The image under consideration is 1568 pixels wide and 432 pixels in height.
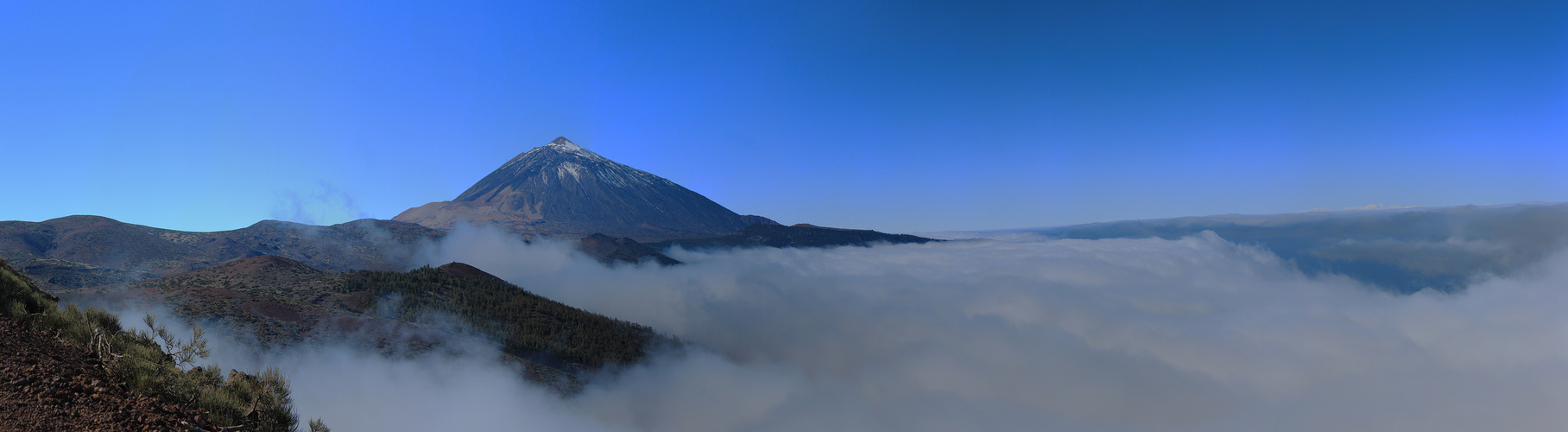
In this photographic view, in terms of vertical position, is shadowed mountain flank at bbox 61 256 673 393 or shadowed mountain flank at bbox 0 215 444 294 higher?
shadowed mountain flank at bbox 0 215 444 294

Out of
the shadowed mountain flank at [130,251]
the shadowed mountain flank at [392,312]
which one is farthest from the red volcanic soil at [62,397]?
the shadowed mountain flank at [130,251]

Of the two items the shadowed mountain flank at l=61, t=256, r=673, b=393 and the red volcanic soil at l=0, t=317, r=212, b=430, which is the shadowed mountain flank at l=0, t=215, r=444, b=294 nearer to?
the shadowed mountain flank at l=61, t=256, r=673, b=393

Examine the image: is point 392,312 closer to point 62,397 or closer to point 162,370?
point 162,370

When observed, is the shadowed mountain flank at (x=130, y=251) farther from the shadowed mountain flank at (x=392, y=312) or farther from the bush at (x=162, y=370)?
the bush at (x=162, y=370)

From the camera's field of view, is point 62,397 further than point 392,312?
No

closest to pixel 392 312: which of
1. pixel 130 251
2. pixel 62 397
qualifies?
Answer: pixel 62 397

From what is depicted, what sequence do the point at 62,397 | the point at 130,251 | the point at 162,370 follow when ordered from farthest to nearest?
the point at 130,251 < the point at 162,370 < the point at 62,397

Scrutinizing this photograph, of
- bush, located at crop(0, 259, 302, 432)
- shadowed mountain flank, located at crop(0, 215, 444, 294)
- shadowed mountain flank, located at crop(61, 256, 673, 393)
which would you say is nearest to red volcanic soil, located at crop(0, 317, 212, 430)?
bush, located at crop(0, 259, 302, 432)

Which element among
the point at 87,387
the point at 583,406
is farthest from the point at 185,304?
the point at 87,387

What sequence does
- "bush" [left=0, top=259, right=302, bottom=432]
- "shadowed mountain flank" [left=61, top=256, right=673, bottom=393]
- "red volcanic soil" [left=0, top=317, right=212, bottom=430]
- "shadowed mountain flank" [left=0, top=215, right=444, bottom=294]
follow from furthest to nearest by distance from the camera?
"shadowed mountain flank" [left=0, top=215, right=444, bottom=294]
"shadowed mountain flank" [left=61, top=256, right=673, bottom=393]
"bush" [left=0, top=259, right=302, bottom=432]
"red volcanic soil" [left=0, top=317, right=212, bottom=430]
